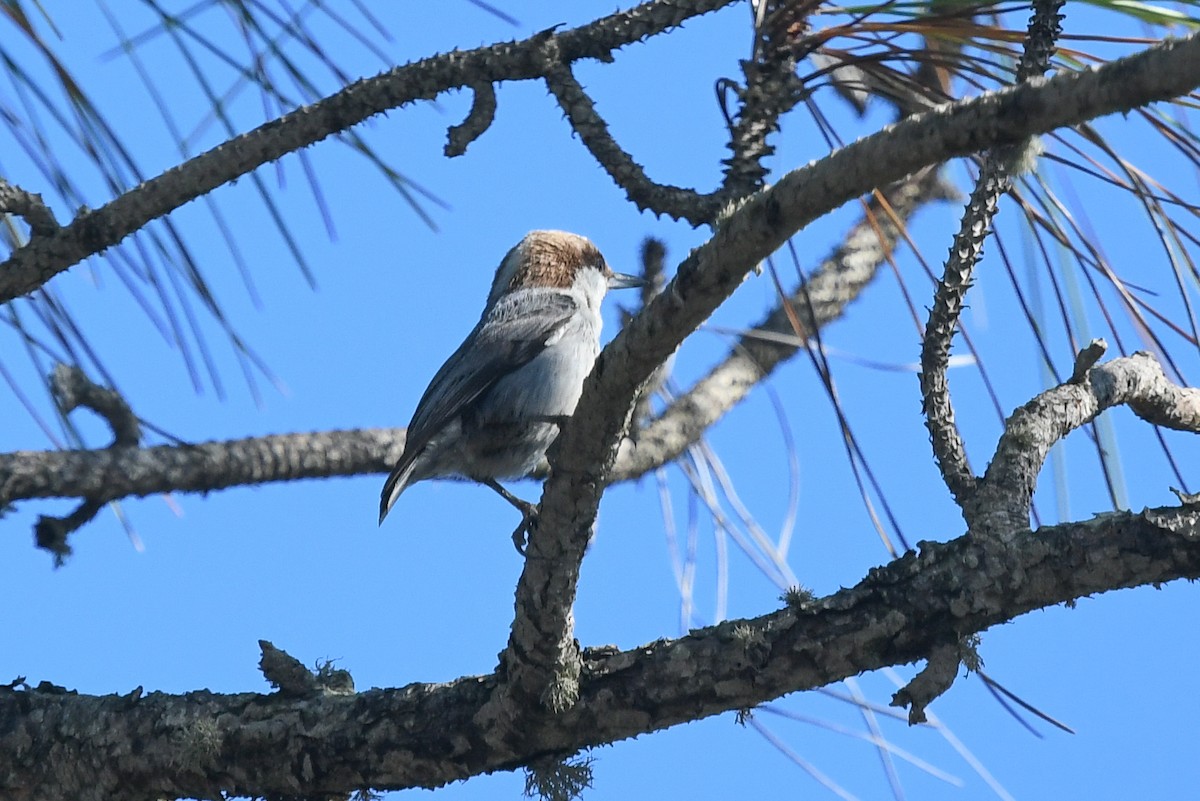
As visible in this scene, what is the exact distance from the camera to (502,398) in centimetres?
410

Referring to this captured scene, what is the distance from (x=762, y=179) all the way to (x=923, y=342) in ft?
2.13

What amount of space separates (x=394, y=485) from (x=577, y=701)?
1270mm

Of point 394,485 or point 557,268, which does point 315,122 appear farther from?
point 557,268

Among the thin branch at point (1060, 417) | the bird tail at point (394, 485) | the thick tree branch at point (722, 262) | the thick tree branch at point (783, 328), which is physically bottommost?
the thick tree branch at point (722, 262)

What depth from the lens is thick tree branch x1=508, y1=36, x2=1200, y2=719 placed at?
62.0 inches

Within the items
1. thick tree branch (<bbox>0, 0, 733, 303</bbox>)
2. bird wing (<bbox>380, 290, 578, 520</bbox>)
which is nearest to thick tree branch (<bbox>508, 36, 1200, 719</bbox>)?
thick tree branch (<bbox>0, 0, 733, 303</bbox>)

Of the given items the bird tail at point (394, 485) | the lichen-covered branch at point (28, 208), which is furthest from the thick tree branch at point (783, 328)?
the lichen-covered branch at point (28, 208)

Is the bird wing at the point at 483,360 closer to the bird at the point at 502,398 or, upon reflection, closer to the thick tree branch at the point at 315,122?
the bird at the point at 502,398

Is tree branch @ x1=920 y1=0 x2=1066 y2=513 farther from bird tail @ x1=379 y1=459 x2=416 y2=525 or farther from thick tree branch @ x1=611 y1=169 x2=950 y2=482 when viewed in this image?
thick tree branch @ x1=611 y1=169 x2=950 y2=482

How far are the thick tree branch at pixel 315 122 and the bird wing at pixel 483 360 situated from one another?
40.8 inches

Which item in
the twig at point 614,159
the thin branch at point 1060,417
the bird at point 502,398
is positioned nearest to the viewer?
the thin branch at point 1060,417

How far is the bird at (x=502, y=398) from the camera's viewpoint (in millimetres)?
3914

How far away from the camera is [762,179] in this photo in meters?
3.06

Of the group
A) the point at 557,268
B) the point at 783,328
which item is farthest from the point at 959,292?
the point at 557,268
